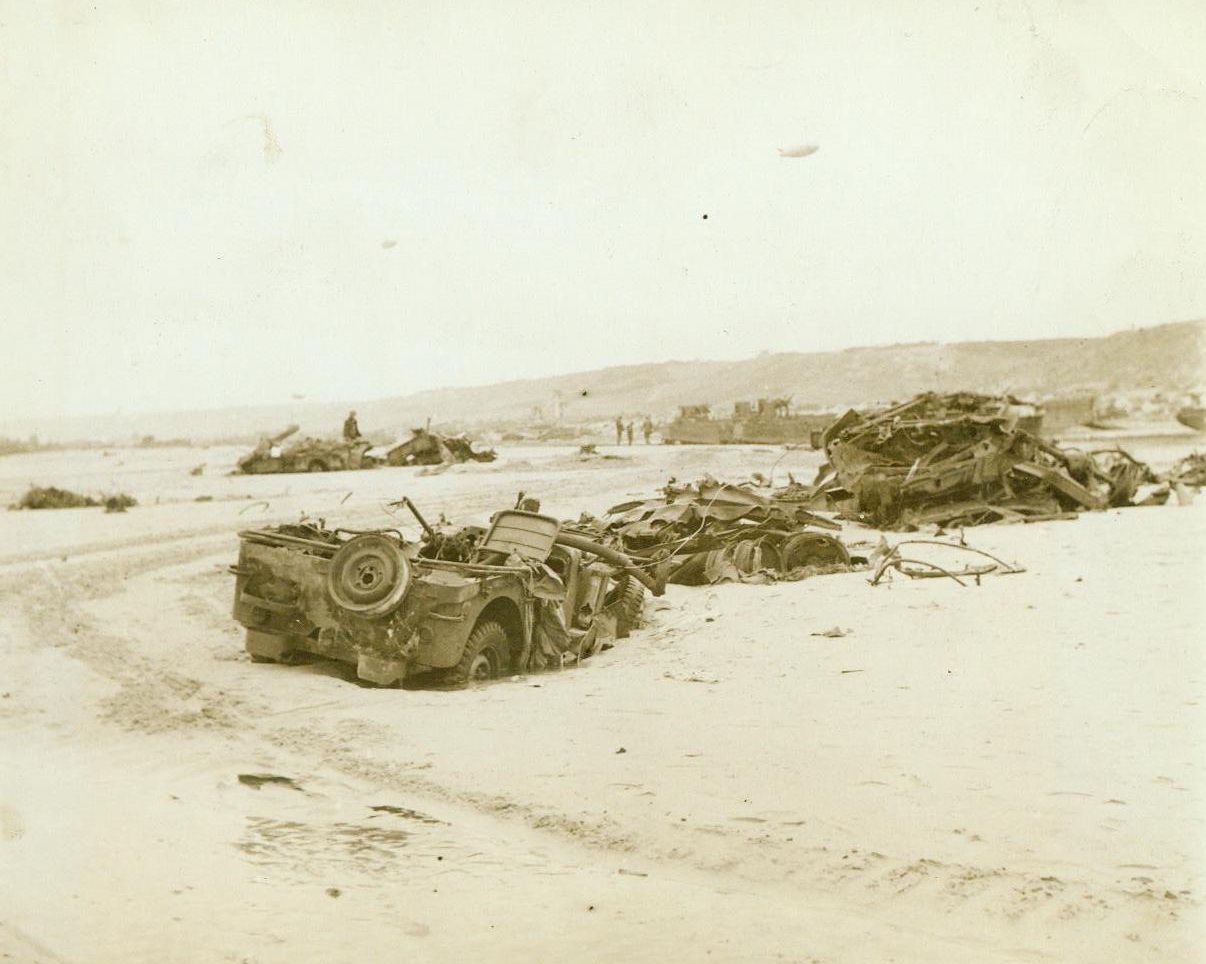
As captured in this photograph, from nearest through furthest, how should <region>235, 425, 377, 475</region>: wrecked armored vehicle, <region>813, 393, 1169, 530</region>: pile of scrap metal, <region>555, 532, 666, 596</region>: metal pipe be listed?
<region>555, 532, 666, 596</region>: metal pipe, <region>813, 393, 1169, 530</region>: pile of scrap metal, <region>235, 425, 377, 475</region>: wrecked armored vehicle

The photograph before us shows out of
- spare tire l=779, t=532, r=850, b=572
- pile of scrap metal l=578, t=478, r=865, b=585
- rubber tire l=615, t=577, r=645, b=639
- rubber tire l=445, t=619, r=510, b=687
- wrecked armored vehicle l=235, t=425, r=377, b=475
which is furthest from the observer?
wrecked armored vehicle l=235, t=425, r=377, b=475

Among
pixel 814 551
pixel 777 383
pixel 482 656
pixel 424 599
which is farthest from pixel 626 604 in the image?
pixel 777 383

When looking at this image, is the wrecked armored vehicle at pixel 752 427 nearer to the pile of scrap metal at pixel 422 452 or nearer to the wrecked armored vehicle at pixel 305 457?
the pile of scrap metal at pixel 422 452

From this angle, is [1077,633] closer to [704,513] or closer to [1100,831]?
[1100,831]

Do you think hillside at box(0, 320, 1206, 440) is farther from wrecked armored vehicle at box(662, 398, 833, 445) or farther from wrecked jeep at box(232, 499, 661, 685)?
wrecked jeep at box(232, 499, 661, 685)

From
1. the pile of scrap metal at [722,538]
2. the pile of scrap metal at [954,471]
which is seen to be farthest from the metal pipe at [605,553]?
the pile of scrap metal at [954,471]

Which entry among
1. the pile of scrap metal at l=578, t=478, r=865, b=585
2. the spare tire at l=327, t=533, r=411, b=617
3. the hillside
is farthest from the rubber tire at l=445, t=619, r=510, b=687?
the hillside

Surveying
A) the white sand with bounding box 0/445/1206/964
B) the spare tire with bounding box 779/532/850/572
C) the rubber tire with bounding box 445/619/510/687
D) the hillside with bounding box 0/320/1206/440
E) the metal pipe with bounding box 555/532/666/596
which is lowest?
the white sand with bounding box 0/445/1206/964
